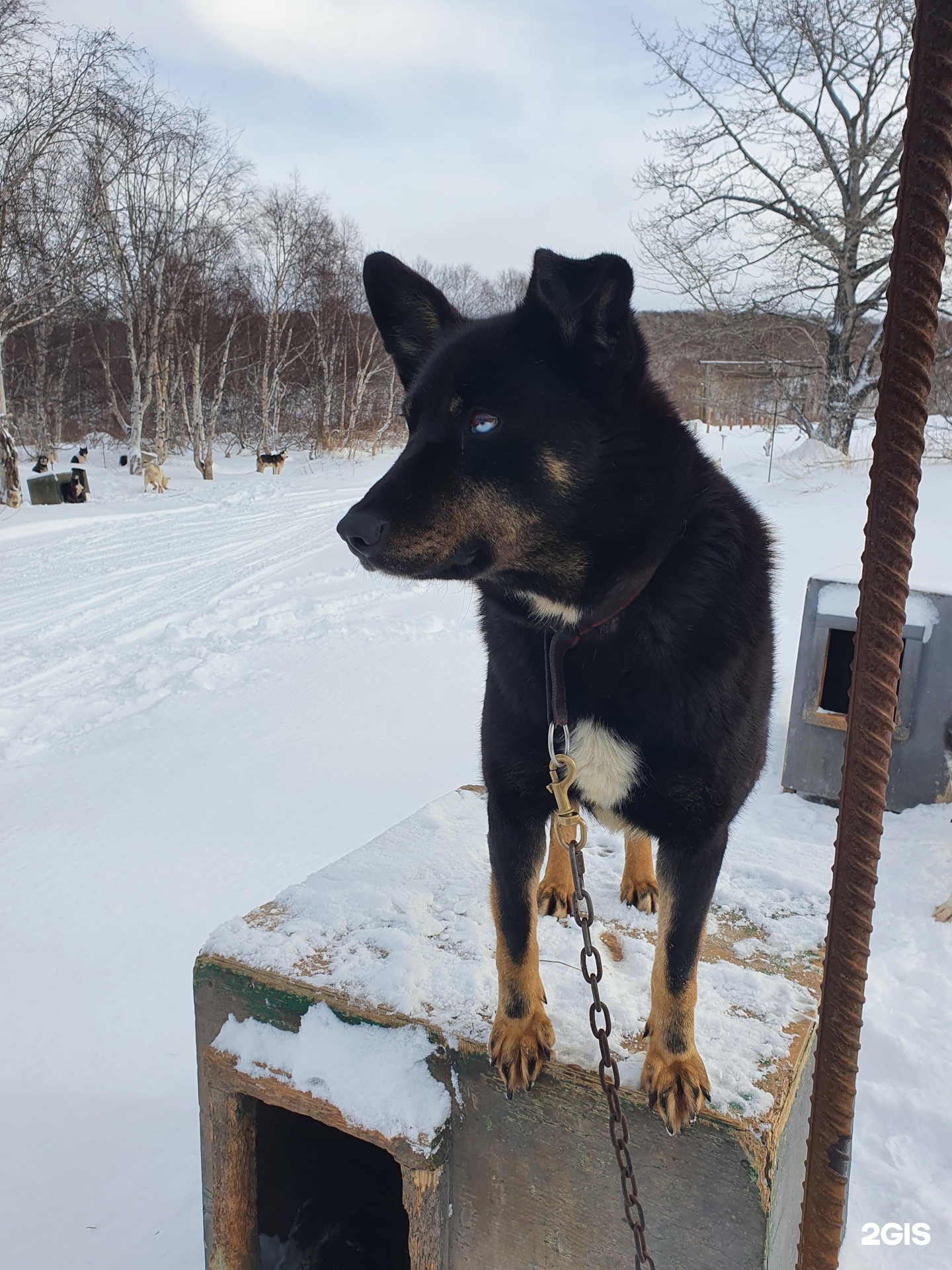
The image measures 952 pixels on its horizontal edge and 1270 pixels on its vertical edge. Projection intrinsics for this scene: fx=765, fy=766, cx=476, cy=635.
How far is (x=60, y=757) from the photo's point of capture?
413 cm

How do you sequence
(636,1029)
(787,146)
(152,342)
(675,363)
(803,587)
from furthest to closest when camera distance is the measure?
(152,342) < (675,363) < (787,146) < (803,587) < (636,1029)

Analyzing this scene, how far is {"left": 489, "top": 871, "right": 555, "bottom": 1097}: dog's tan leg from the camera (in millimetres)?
1466

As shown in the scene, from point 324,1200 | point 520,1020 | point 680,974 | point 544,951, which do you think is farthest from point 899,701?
point 324,1200

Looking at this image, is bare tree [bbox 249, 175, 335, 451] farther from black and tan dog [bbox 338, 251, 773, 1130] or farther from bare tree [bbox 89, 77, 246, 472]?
black and tan dog [bbox 338, 251, 773, 1130]

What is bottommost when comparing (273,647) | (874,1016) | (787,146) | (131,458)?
(874,1016)

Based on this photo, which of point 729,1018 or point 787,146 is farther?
point 787,146

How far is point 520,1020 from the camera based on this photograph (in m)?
1.48

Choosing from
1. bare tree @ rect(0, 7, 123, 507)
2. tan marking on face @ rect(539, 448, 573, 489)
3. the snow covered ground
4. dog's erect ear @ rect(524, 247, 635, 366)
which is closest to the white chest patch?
tan marking on face @ rect(539, 448, 573, 489)

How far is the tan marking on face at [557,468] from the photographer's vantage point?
4.46 ft

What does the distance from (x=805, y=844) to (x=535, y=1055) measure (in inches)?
103

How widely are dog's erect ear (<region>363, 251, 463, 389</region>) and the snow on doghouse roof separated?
1313 mm

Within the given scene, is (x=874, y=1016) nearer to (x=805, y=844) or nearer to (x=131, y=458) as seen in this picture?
(x=805, y=844)

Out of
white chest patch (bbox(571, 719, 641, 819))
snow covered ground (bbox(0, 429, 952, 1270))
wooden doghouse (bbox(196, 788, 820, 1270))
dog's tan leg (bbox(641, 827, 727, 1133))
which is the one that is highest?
white chest patch (bbox(571, 719, 641, 819))

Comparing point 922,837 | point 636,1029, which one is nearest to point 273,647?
point 922,837
